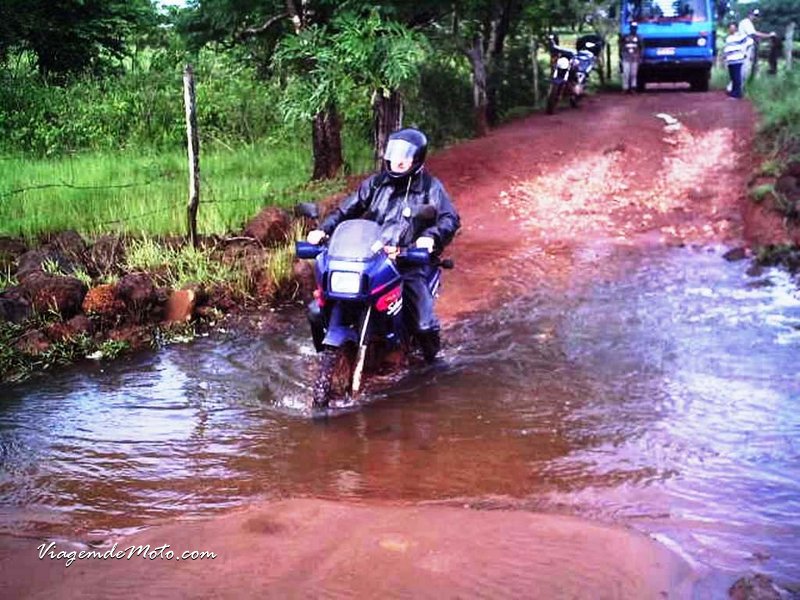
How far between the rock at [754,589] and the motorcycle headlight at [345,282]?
112 inches

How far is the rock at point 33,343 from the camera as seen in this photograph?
274 inches

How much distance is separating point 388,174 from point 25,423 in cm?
304

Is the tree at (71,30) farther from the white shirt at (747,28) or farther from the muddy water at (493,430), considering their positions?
the white shirt at (747,28)

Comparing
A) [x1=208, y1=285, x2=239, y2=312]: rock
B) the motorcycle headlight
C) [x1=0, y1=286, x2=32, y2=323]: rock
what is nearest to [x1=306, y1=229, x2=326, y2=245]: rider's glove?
the motorcycle headlight

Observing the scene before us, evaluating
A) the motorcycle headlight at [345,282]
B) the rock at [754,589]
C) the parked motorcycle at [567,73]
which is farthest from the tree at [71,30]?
the rock at [754,589]

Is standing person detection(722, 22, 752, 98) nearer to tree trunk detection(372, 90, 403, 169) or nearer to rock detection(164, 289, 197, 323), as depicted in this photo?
tree trunk detection(372, 90, 403, 169)

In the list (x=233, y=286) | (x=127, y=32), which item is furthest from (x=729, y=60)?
(x=233, y=286)

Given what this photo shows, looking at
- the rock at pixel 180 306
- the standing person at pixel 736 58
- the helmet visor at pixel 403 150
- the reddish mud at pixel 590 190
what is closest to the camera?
the helmet visor at pixel 403 150

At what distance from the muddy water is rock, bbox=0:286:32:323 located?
0.81 metres

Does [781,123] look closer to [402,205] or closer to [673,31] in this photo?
[402,205]

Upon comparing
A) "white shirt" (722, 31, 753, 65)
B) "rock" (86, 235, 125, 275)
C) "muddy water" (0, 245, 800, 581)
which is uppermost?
"white shirt" (722, 31, 753, 65)

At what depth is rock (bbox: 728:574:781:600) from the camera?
338 centimetres

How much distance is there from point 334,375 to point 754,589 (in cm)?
312

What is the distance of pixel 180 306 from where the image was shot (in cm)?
781
